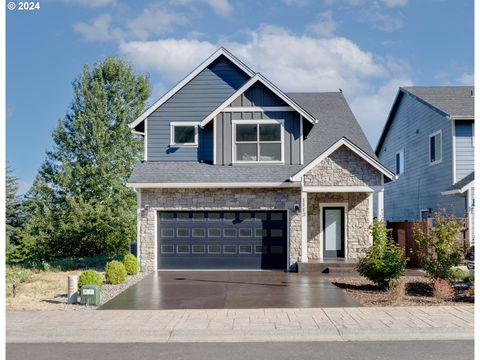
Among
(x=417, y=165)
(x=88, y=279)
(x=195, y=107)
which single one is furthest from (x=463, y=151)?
(x=88, y=279)

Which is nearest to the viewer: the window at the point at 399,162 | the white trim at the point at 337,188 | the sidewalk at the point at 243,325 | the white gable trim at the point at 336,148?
the sidewalk at the point at 243,325

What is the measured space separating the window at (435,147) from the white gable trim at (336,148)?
18.8ft

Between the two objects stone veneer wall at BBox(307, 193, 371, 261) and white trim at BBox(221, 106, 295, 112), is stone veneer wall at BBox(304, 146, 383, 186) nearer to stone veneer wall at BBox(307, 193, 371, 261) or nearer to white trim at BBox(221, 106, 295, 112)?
stone veneer wall at BBox(307, 193, 371, 261)

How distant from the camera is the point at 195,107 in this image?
20.7 meters

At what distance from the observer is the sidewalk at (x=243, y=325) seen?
903cm

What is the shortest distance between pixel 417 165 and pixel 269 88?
1043cm

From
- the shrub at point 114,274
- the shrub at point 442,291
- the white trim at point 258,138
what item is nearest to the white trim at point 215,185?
the white trim at point 258,138

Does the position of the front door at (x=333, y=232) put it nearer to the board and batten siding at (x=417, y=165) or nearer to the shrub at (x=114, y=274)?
the board and batten siding at (x=417, y=165)

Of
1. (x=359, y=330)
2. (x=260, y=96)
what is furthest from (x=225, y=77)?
(x=359, y=330)

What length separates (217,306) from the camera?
1184 cm

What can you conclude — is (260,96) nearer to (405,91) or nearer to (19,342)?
(405,91)

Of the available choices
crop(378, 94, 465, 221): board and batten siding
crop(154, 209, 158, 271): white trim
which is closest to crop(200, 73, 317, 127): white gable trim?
crop(154, 209, 158, 271): white trim

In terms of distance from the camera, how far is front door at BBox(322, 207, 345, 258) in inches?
791

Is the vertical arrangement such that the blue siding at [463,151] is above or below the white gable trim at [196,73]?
below
